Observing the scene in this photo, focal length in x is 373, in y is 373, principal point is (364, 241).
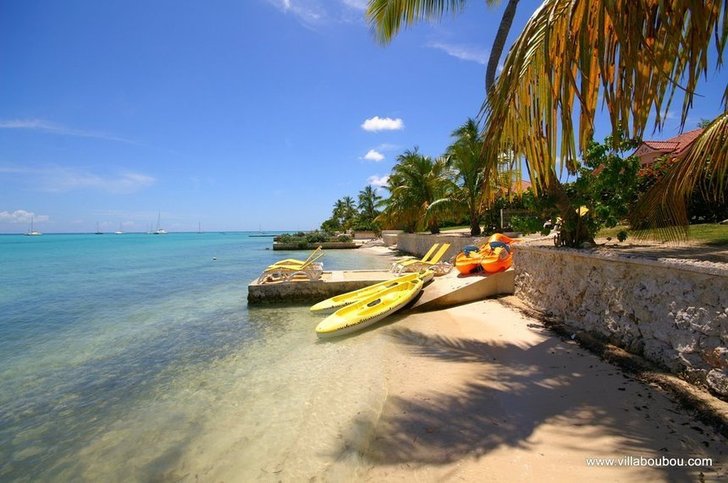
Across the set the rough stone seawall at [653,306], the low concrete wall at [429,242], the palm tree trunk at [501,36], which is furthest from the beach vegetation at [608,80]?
the low concrete wall at [429,242]

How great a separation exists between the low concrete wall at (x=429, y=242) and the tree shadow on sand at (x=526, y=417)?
10.1 m

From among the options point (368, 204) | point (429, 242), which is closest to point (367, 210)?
point (368, 204)

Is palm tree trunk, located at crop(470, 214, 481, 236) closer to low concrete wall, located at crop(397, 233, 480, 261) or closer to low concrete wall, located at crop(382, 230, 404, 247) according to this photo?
low concrete wall, located at crop(397, 233, 480, 261)

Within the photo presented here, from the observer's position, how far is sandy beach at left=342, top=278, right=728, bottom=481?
2.96 m

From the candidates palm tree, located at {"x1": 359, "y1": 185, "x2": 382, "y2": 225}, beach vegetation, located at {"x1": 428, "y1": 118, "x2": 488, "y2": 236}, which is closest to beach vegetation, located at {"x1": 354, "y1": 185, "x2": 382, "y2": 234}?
palm tree, located at {"x1": 359, "y1": 185, "x2": 382, "y2": 225}

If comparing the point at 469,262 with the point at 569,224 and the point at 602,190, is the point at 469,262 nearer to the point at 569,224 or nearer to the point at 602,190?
the point at 569,224

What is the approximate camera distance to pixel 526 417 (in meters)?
3.74

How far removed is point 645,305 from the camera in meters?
4.65

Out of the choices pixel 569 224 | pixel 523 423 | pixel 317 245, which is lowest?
pixel 523 423

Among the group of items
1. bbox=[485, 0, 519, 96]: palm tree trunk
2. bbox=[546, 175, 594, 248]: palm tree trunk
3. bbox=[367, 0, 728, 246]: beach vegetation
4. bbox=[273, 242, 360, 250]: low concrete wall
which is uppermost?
bbox=[485, 0, 519, 96]: palm tree trunk

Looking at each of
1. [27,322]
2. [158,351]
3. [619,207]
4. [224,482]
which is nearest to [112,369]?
[158,351]

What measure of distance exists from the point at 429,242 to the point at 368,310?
14.8 metres

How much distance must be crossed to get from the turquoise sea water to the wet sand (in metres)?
0.45

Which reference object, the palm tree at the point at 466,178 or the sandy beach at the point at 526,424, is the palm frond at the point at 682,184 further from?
the palm tree at the point at 466,178
